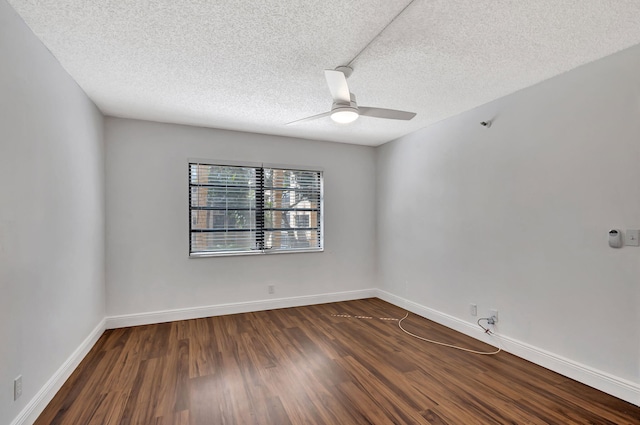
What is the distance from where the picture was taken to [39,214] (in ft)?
6.68

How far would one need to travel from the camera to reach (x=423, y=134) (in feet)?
13.4

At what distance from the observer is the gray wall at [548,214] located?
2193mm

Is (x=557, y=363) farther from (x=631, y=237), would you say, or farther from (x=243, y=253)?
(x=243, y=253)

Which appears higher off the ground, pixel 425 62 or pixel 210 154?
pixel 425 62

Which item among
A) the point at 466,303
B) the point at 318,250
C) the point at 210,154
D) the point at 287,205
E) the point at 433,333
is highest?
the point at 210,154

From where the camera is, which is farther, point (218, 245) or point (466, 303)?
point (218, 245)

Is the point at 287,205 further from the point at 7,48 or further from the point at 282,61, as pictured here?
the point at 7,48

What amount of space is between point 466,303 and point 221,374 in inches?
104

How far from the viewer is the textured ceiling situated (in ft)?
5.65

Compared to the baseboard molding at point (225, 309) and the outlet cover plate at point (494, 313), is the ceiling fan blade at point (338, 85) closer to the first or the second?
the outlet cover plate at point (494, 313)

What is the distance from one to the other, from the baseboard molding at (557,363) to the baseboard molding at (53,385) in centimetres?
375

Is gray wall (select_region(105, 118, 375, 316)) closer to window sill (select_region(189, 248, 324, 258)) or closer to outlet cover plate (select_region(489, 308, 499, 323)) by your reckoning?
window sill (select_region(189, 248, 324, 258))

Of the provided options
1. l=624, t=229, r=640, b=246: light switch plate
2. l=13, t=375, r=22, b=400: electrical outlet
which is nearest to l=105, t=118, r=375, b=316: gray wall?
l=13, t=375, r=22, b=400: electrical outlet

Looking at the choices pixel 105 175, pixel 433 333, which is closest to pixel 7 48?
pixel 105 175
